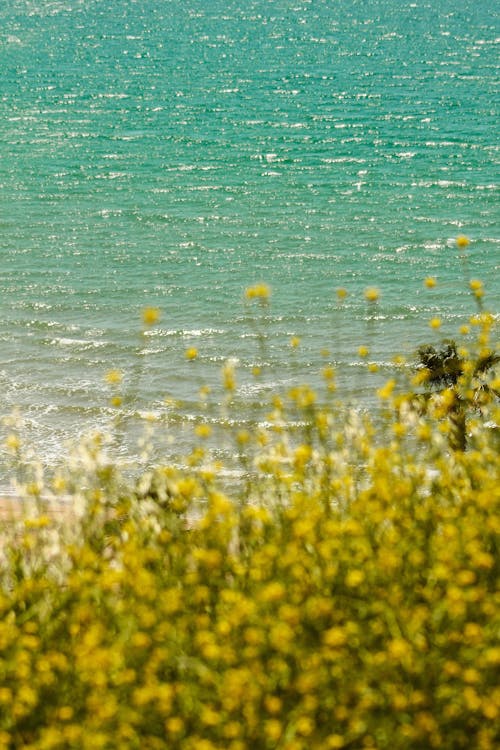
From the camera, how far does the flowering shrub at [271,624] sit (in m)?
4.97

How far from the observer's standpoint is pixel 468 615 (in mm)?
5438

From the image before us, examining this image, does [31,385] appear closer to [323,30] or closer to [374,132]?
[374,132]

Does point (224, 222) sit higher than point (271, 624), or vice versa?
point (224, 222)

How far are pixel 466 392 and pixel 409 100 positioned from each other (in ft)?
103

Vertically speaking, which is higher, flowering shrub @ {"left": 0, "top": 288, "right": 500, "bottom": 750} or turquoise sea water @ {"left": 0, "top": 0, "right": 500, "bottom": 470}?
turquoise sea water @ {"left": 0, "top": 0, "right": 500, "bottom": 470}

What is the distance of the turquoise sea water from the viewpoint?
14.5 meters

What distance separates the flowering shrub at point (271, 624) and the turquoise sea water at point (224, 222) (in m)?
1.38

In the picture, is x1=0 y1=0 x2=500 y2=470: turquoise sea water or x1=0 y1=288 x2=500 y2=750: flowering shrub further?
x1=0 y1=0 x2=500 y2=470: turquoise sea water

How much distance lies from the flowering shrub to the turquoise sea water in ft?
4.52

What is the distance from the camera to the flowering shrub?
4969 millimetres

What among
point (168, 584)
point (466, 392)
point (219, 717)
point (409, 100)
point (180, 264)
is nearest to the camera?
point (219, 717)

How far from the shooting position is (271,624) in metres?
5.25

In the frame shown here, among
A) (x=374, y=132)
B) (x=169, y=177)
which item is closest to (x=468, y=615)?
(x=169, y=177)

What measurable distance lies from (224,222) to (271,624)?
1679 centimetres
